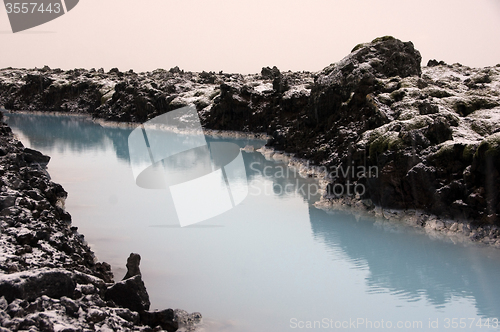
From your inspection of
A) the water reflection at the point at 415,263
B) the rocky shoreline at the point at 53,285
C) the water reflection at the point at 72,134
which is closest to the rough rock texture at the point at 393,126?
the water reflection at the point at 415,263

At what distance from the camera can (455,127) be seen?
2514 cm

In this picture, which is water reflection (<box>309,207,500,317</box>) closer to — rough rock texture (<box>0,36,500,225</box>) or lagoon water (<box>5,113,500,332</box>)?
lagoon water (<box>5,113,500,332</box>)

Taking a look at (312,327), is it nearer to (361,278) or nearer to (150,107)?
(361,278)

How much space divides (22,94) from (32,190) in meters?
96.8

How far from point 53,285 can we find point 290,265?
1004cm

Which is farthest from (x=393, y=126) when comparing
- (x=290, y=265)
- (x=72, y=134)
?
(x=72, y=134)

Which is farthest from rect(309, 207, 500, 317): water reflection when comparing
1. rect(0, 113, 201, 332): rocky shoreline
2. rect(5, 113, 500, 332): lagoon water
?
rect(0, 113, 201, 332): rocky shoreline

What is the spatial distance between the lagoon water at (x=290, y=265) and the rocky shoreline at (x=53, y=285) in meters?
1.98

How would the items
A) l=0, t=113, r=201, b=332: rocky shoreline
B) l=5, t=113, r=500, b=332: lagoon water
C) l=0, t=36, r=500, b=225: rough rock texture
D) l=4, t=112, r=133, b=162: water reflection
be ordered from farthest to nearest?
l=4, t=112, r=133, b=162: water reflection < l=0, t=36, r=500, b=225: rough rock texture < l=5, t=113, r=500, b=332: lagoon water < l=0, t=113, r=201, b=332: rocky shoreline

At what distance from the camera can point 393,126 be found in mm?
26406

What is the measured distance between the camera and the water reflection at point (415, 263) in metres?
15.9

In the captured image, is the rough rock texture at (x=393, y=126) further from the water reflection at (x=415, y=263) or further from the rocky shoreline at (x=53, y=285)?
the rocky shoreline at (x=53, y=285)

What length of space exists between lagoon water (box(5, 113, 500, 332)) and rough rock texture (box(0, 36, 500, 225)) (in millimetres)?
2097

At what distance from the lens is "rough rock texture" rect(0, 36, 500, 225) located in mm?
21875
